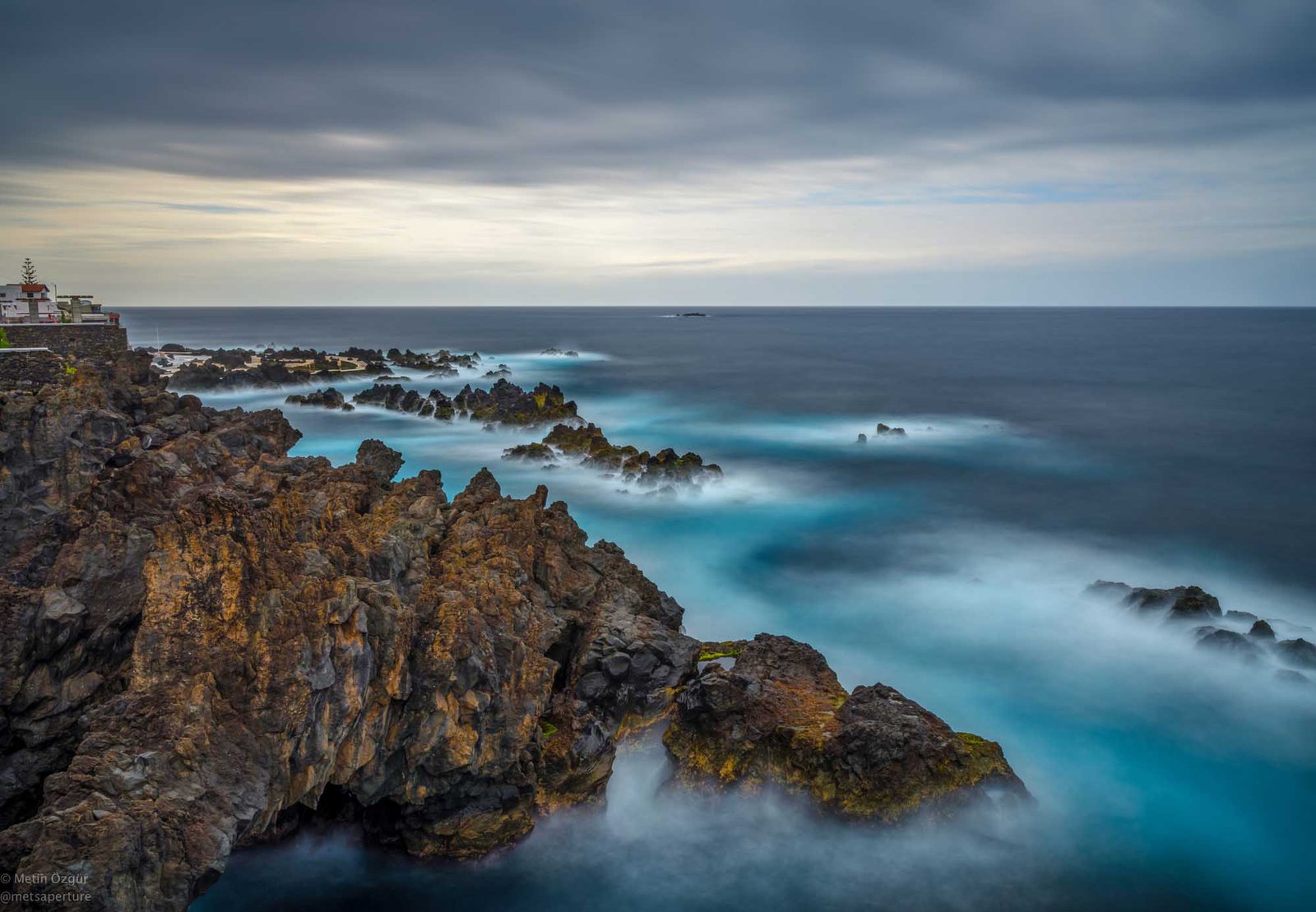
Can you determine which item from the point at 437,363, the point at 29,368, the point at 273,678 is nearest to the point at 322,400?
the point at 29,368

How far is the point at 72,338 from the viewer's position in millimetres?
34094

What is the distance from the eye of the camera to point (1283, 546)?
27.9 meters

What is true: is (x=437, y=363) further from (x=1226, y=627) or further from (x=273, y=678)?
(x=273, y=678)

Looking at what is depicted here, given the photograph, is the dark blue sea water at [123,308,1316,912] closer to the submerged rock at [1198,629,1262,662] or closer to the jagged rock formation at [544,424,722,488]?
the submerged rock at [1198,629,1262,662]

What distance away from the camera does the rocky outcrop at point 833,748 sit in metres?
13.3

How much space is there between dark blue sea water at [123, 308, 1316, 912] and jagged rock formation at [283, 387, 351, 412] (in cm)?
216

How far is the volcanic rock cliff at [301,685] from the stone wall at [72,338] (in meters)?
18.2

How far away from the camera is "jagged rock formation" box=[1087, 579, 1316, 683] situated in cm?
1884

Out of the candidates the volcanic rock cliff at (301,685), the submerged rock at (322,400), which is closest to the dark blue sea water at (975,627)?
the volcanic rock cliff at (301,685)

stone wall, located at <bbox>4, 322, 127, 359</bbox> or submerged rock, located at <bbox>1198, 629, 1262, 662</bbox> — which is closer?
submerged rock, located at <bbox>1198, 629, 1262, 662</bbox>

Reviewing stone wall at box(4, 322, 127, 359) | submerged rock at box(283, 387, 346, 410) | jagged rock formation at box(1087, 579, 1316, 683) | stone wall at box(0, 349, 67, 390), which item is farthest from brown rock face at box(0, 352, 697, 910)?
submerged rock at box(283, 387, 346, 410)

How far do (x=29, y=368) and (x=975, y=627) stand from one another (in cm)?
3170

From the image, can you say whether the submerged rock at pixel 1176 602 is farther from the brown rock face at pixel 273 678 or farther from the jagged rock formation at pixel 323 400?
the jagged rock formation at pixel 323 400

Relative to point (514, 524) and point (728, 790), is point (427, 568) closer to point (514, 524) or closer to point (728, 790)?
point (514, 524)
